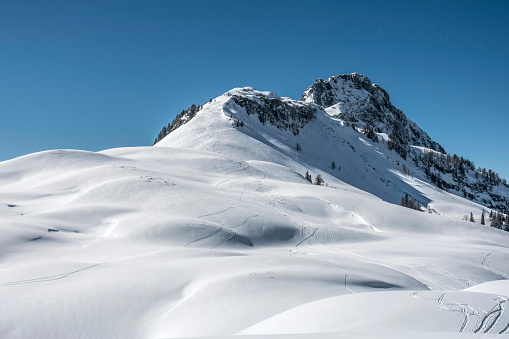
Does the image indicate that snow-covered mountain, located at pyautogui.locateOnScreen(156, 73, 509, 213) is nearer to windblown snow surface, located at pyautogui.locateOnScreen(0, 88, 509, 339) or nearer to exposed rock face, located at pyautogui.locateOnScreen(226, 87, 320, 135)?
exposed rock face, located at pyautogui.locateOnScreen(226, 87, 320, 135)

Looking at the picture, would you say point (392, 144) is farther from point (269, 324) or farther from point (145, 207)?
point (269, 324)

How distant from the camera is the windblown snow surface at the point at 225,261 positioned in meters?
6.59

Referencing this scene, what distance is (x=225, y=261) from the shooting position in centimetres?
1253

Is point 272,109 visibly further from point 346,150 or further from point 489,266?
point 489,266

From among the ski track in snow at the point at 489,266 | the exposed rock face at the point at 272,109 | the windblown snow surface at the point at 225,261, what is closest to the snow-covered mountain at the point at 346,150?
the exposed rock face at the point at 272,109

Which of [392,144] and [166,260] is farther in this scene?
[392,144]

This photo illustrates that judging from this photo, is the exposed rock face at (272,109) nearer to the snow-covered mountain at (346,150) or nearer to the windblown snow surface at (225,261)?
the snow-covered mountain at (346,150)

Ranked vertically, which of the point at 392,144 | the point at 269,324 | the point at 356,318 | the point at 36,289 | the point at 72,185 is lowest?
the point at 36,289

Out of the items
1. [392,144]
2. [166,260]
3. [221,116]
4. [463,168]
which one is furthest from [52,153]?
[463,168]

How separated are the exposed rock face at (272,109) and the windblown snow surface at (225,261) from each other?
70.6 meters

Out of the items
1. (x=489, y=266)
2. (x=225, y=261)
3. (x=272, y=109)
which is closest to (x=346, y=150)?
(x=272, y=109)

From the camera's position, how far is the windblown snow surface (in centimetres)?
659

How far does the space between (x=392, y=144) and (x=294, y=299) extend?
515 ft

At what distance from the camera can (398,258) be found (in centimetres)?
1786
